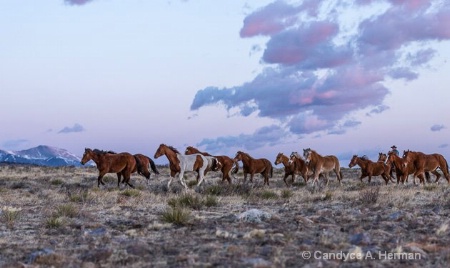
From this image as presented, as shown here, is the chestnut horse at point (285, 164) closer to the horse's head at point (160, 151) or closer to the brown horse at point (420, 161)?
the brown horse at point (420, 161)

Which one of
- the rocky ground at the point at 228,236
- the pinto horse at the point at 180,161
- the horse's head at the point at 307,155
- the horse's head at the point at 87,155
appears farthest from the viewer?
the horse's head at the point at 307,155

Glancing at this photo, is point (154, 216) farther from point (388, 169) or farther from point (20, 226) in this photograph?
point (388, 169)

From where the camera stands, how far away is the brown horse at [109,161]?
27.6 m

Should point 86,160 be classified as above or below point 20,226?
above

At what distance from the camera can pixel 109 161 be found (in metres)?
27.8

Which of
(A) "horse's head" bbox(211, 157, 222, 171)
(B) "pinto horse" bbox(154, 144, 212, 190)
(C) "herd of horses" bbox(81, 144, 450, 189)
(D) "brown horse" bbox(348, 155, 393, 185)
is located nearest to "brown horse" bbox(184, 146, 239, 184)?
(C) "herd of horses" bbox(81, 144, 450, 189)

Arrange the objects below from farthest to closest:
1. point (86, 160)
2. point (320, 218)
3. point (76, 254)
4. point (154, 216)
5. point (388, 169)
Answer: point (388, 169)
point (86, 160)
point (154, 216)
point (320, 218)
point (76, 254)

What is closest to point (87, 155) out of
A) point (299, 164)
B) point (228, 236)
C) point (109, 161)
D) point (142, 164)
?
point (109, 161)

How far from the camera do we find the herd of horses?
26.9 metres

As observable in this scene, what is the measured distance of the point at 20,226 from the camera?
1380 centimetres

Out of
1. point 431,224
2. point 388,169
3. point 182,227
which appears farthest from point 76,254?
point 388,169

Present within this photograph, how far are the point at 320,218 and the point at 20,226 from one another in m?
6.92

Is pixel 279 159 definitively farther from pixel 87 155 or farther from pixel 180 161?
pixel 87 155

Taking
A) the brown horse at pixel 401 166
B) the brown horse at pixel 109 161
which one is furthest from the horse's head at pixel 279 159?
the brown horse at pixel 109 161
